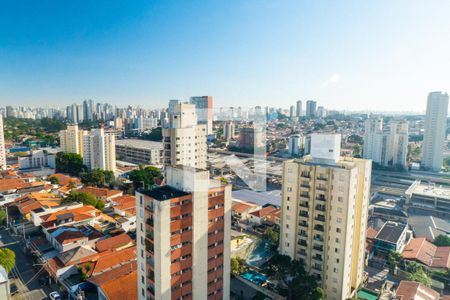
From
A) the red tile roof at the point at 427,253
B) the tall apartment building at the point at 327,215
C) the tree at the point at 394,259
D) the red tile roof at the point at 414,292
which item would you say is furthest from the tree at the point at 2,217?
the red tile roof at the point at 427,253

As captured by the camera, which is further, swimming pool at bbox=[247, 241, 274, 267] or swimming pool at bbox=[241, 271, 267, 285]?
swimming pool at bbox=[247, 241, 274, 267]

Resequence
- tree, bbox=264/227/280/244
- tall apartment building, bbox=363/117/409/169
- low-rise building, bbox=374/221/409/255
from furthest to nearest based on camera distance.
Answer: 1. tall apartment building, bbox=363/117/409/169
2. tree, bbox=264/227/280/244
3. low-rise building, bbox=374/221/409/255

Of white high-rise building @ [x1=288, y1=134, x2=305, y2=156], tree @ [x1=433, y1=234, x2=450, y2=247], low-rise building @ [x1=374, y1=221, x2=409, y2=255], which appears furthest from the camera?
white high-rise building @ [x1=288, y1=134, x2=305, y2=156]

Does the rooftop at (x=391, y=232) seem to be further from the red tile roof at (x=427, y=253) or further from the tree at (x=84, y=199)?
the tree at (x=84, y=199)

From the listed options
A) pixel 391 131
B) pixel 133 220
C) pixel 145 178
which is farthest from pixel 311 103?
pixel 133 220

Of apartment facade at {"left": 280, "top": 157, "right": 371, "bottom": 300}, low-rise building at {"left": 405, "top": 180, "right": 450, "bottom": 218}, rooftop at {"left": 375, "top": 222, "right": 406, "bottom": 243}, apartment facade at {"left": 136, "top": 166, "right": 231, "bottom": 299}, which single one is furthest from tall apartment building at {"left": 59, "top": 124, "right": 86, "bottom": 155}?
low-rise building at {"left": 405, "top": 180, "right": 450, "bottom": 218}

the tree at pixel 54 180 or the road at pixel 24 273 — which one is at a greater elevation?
the tree at pixel 54 180

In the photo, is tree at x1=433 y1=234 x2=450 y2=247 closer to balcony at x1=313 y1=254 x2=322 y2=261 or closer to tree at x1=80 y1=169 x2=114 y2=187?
balcony at x1=313 y1=254 x2=322 y2=261

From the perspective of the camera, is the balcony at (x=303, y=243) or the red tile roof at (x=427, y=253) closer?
the balcony at (x=303, y=243)

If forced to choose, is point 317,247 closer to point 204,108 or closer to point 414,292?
point 414,292
